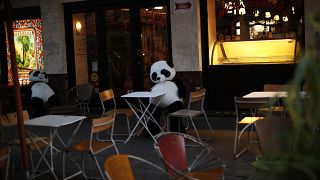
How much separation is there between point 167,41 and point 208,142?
390 cm

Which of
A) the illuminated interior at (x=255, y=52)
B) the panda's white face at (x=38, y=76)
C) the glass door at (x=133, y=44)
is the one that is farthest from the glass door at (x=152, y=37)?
the panda's white face at (x=38, y=76)

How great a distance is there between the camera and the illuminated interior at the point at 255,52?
10125mm

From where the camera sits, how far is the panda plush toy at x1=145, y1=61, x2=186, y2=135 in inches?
324

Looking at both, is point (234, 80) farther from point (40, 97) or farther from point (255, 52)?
point (40, 97)

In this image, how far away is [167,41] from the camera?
1116 cm

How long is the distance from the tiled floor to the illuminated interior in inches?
56.4

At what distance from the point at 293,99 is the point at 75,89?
9.99 m

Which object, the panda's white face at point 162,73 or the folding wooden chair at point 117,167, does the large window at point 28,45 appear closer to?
the panda's white face at point 162,73

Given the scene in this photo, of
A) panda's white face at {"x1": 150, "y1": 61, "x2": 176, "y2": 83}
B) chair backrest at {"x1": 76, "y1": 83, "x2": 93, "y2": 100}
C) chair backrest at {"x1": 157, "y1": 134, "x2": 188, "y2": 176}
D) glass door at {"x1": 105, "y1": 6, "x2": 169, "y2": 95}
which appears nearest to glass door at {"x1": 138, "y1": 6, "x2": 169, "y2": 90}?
glass door at {"x1": 105, "y1": 6, "x2": 169, "y2": 95}

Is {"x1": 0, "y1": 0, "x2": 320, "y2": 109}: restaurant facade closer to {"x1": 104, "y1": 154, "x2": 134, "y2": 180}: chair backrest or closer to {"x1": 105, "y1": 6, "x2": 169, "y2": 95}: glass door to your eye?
{"x1": 105, "y1": 6, "x2": 169, "y2": 95}: glass door

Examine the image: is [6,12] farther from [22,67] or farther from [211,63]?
[22,67]

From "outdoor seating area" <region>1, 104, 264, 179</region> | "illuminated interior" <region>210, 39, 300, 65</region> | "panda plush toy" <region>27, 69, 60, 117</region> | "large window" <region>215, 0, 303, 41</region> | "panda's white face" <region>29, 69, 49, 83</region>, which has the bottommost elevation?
"outdoor seating area" <region>1, 104, 264, 179</region>

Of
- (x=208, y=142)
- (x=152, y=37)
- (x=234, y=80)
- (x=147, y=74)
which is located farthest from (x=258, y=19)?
(x=208, y=142)

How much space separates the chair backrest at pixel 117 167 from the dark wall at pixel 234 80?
690 centimetres
